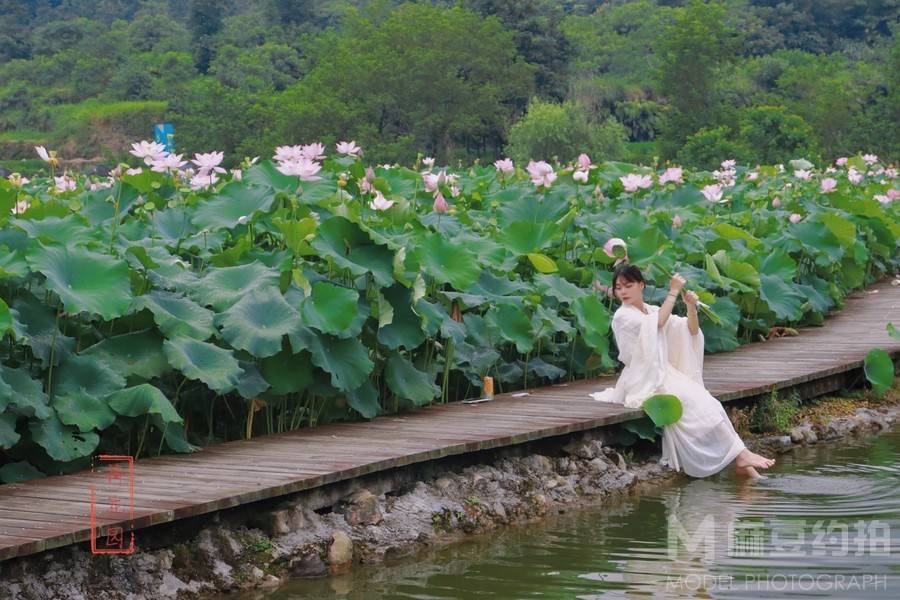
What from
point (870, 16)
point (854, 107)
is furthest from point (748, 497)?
point (870, 16)

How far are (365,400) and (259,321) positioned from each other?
78 centimetres

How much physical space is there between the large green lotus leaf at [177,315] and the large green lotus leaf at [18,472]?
77cm

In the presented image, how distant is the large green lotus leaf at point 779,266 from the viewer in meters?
9.60

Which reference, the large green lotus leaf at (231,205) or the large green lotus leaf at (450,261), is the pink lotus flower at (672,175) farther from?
the large green lotus leaf at (231,205)

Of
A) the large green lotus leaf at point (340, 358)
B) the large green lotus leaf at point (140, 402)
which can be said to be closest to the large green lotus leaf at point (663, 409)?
the large green lotus leaf at point (340, 358)

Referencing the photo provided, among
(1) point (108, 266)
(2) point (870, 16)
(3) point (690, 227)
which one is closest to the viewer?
(1) point (108, 266)

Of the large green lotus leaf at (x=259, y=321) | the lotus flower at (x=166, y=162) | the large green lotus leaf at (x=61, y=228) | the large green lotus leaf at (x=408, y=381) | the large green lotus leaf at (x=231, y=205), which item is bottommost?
the large green lotus leaf at (x=408, y=381)

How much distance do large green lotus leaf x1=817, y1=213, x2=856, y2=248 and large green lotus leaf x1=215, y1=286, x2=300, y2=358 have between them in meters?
5.86

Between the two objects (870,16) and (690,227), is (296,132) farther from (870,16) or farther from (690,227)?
(690,227)

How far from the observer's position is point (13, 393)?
17.2ft

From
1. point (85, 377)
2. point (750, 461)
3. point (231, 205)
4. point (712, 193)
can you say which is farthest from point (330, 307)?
point (712, 193)

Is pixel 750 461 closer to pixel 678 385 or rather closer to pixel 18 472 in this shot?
pixel 678 385

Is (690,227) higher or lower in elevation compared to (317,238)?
higher

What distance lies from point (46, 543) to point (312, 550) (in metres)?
1.07
